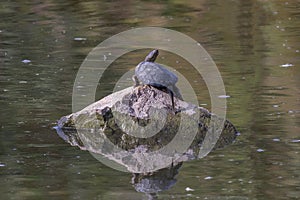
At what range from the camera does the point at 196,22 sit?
1563cm

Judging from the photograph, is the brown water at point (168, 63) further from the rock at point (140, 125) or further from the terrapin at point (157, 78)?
the terrapin at point (157, 78)

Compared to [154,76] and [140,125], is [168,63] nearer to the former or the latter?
[154,76]

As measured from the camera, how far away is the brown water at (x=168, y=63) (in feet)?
22.5

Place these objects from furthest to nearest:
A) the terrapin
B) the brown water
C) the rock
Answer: the terrapin, the rock, the brown water

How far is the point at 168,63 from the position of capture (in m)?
12.3

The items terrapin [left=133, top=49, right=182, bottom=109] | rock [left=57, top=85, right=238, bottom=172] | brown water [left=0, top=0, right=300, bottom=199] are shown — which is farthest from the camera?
terrapin [left=133, top=49, right=182, bottom=109]

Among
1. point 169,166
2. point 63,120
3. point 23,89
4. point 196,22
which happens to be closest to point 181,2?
point 196,22

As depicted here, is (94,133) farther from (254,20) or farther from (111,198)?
(254,20)

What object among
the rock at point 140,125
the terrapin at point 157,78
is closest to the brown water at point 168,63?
the rock at point 140,125

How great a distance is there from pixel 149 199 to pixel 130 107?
6.98 feet

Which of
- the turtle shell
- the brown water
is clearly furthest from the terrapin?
the brown water

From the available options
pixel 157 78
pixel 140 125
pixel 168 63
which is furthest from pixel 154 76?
pixel 168 63

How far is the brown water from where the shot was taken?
22.5 feet

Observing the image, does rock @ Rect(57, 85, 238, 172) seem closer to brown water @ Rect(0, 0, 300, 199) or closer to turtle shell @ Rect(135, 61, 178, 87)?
turtle shell @ Rect(135, 61, 178, 87)
